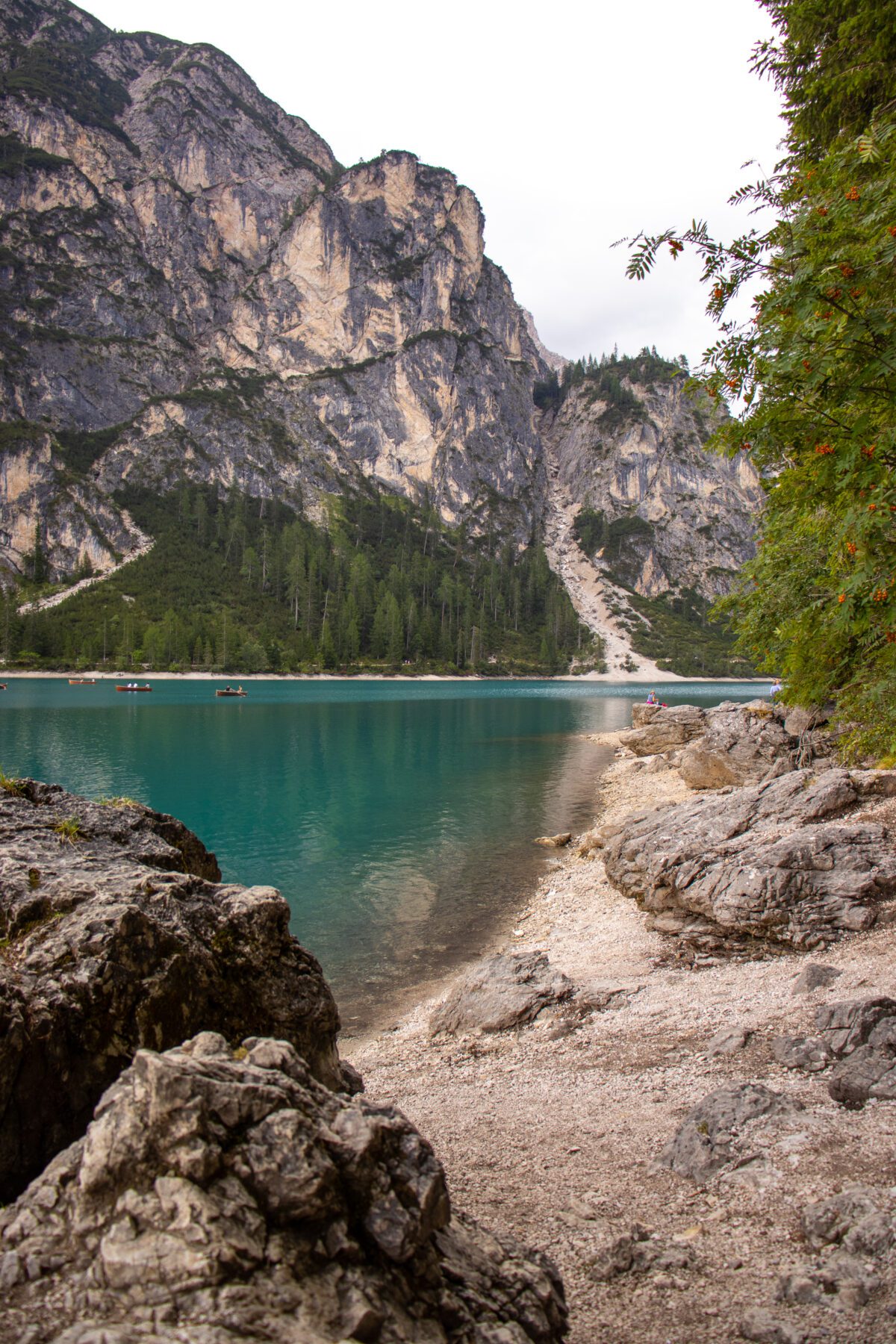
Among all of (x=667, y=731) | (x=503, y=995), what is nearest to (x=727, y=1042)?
(x=503, y=995)

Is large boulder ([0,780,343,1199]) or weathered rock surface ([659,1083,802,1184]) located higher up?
large boulder ([0,780,343,1199])

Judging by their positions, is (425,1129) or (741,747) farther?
(741,747)

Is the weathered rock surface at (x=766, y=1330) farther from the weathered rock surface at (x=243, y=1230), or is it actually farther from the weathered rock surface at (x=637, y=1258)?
the weathered rock surface at (x=243, y=1230)

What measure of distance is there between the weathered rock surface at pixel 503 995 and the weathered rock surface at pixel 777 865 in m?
3.18

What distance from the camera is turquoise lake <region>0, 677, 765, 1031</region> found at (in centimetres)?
1895

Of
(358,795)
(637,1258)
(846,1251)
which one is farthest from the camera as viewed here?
(358,795)

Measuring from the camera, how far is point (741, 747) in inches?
1001

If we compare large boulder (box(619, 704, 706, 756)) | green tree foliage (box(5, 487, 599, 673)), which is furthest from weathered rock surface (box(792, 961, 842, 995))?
green tree foliage (box(5, 487, 599, 673))

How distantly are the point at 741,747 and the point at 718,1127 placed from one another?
21.1m

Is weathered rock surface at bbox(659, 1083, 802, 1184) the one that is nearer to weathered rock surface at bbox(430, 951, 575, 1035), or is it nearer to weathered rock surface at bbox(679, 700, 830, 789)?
weathered rock surface at bbox(430, 951, 575, 1035)

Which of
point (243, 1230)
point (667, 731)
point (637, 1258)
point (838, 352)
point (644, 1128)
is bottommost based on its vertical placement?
point (644, 1128)

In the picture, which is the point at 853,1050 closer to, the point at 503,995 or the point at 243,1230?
the point at 503,995

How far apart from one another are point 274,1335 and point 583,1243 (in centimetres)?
344

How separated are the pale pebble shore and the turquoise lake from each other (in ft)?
17.7
